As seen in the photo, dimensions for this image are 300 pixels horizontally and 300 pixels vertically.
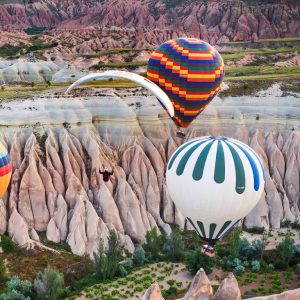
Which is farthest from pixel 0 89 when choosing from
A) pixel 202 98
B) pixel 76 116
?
pixel 202 98

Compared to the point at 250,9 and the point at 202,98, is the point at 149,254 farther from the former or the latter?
the point at 250,9

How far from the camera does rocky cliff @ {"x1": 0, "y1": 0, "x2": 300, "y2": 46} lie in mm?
130625

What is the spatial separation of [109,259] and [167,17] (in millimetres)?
128675

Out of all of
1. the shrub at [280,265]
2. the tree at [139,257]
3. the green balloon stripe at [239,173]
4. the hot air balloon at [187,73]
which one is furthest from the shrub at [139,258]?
the green balloon stripe at [239,173]

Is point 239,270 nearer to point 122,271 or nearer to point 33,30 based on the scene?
point 122,271

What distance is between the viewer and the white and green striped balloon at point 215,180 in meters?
22.3

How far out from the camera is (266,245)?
33.4 meters

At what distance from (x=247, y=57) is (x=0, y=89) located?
36.9 meters

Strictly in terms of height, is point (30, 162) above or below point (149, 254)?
above

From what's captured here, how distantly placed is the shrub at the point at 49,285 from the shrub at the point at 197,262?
705 cm

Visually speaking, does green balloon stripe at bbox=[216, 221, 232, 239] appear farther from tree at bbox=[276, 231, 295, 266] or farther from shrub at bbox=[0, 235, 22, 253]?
shrub at bbox=[0, 235, 22, 253]

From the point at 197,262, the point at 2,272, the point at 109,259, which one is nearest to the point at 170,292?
the point at 197,262

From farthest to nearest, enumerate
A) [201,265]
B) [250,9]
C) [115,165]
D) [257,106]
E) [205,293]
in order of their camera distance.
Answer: [250,9], [257,106], [115,165], [201,265], [205,293]

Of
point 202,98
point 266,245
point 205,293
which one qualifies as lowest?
point 266,245
